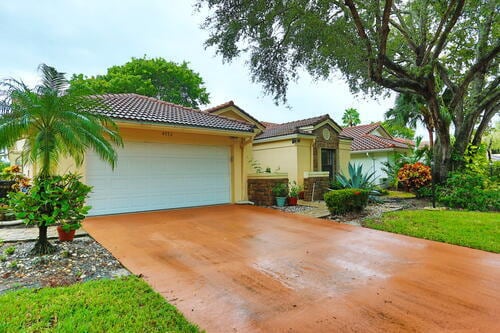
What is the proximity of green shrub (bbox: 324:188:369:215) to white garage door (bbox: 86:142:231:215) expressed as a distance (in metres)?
4.42

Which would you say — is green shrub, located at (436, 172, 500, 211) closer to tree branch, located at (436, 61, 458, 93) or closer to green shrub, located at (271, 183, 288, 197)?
tree branch, located at (436, 61, 458, 93)

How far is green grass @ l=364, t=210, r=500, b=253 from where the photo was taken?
5.98 meters

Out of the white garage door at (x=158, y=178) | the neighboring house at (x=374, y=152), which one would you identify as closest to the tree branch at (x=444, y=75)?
the neighboring house at (x=374, y=152)

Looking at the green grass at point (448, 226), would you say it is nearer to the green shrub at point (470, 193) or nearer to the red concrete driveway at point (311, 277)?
the red concrete driveway at point (311, 277)

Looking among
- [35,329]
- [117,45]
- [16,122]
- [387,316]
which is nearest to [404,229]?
[387,316]

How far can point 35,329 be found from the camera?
2.59m

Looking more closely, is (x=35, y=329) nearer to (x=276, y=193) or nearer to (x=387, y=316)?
(x=387, y=316)

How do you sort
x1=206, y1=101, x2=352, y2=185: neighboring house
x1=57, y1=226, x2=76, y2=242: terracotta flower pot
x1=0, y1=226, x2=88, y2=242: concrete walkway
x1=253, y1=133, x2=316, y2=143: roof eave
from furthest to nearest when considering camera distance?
1. x1=206, y1=101, x2=352, y2=185: neighboring house
2. x1=253, y1=133, x2=316, y2=143: roof eave
3. x1=0, y1=226, x2=88, y2=242: concrete walkway
4. x1=57, y1=226, x2=76, y2=242: terracotta flower pot

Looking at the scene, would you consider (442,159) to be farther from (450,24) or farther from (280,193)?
(280,193)

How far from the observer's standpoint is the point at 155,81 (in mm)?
30219

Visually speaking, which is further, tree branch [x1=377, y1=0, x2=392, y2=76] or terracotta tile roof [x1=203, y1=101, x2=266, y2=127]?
terracotta tile roof [x1=203, y1=101, x2=266, y2=127]

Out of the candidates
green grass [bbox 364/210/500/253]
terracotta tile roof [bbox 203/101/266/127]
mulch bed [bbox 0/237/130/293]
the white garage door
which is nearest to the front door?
terracotta tile roof [bbox 203/101/266/127]

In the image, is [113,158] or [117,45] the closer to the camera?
[113,158]

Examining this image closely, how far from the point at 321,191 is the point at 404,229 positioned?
5933 mm
